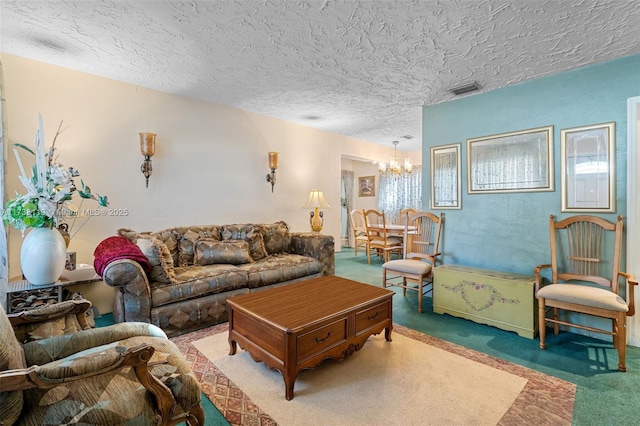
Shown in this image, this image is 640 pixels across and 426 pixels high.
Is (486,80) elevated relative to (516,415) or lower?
elevated

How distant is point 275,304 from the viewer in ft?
6.91

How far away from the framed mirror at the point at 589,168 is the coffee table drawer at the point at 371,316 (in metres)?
2.02

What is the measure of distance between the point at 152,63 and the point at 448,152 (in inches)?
130

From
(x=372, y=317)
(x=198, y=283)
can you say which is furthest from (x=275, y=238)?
(x=372, y=317)

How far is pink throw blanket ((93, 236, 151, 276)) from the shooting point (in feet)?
7.61

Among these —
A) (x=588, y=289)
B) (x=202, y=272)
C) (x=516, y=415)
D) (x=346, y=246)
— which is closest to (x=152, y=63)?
(x=202, y=272)

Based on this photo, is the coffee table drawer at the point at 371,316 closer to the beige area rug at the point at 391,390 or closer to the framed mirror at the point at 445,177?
the beige area rug at the point at 391,390

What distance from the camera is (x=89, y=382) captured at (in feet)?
3.52

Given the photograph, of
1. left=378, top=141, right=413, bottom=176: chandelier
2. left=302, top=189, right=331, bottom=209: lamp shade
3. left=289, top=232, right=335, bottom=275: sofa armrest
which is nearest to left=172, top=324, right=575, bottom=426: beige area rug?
left=289, top=232, right=335, bottom=275: sofa armrest

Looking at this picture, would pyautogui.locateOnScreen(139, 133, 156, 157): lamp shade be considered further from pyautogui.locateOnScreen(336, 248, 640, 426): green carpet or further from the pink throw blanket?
pyautogui.locateOnScreen(336, 248, 640, 426): green carpet

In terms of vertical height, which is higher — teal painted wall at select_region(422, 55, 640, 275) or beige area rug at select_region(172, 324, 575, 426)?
teal painted wall at select_region(422, 55, 640, 275)

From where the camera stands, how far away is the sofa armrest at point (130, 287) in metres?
2.28

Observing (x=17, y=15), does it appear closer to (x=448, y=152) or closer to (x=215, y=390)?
(x=215, y=390)

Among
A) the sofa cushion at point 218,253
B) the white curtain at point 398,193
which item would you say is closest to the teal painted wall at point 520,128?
the sofa cushion at point 218,253
